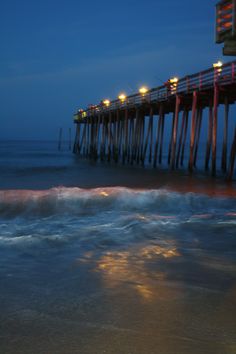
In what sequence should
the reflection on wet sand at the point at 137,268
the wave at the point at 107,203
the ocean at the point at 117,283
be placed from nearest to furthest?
the ocean at the point at 117,283
the reflection on wet sand at the point at 137,268
the wave at the point at 107,203

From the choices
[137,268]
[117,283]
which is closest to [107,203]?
[137,268]

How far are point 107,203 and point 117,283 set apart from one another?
7093 mm

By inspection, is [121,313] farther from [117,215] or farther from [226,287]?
[117,215]

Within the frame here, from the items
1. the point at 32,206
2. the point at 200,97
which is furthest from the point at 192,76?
the point at 32,206

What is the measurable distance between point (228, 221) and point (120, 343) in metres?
6.28

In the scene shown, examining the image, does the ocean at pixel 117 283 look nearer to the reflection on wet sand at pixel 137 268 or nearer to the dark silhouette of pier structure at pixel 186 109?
the reflection on wet sand at pixel 137 268

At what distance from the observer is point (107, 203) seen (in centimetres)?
1198

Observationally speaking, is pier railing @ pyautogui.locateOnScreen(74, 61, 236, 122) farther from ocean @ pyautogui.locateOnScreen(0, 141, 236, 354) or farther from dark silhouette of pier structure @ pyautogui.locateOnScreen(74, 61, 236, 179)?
ocean @ pyautogui.locateOnScreen(0, 141, 236, 354)

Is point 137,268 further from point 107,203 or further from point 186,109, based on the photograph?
point 186,109

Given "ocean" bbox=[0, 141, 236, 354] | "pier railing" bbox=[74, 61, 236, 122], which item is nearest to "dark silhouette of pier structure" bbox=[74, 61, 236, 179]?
"pier railing" bbox=[74, 61, 236, 122]

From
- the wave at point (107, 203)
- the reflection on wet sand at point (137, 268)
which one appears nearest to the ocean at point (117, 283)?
the reflection on wet sand at point (137, 268)

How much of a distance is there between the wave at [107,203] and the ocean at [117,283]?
304 mm

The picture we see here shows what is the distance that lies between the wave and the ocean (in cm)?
30

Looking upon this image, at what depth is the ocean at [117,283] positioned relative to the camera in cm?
347
